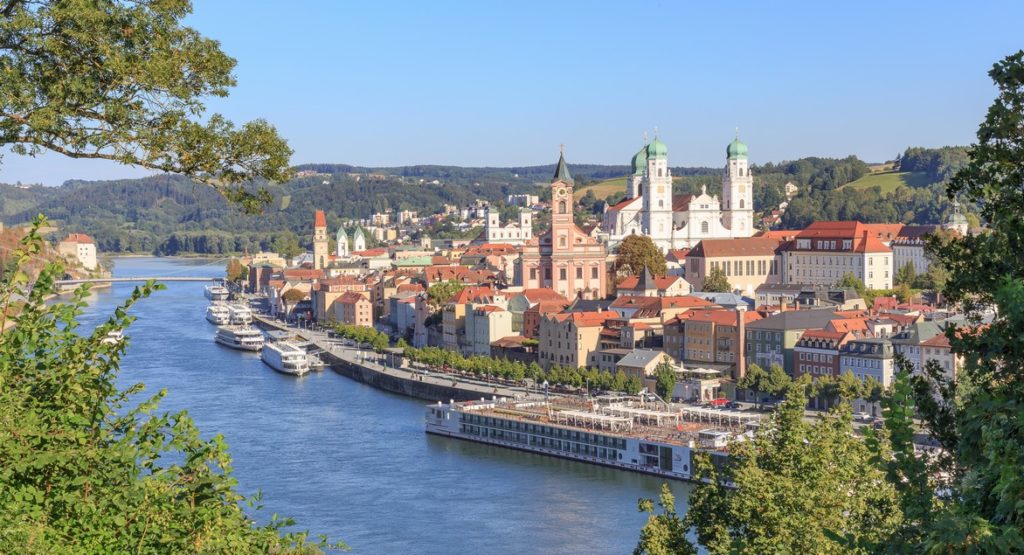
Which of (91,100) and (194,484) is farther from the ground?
(91,100)

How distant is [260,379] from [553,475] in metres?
9.42

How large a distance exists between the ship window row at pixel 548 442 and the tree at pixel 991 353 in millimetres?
12704

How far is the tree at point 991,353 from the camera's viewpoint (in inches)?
89.4

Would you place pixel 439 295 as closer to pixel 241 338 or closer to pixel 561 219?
pixel 561 219

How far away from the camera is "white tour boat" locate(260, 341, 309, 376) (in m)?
24.8

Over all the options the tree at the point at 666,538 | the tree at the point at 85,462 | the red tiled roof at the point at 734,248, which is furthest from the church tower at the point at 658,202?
the tree at the point at 85,462

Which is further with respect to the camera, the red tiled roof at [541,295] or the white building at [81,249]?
the white building at [81,249]

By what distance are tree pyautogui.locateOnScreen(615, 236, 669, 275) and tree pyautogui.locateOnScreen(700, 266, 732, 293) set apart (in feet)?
3.68

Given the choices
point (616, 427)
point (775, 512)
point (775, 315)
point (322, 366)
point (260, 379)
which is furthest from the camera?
point (322, 366)

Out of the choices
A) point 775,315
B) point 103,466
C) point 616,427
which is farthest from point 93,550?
point 775,315

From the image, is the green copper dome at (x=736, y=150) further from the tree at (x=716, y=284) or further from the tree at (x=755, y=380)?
the tree at (x=755, y=380)

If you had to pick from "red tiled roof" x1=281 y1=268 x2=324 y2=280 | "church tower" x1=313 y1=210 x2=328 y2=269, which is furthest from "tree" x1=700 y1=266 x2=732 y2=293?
"church tower" x1=313 y1=210 x2=328 y2=269

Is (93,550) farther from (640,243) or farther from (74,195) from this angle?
(74,195)

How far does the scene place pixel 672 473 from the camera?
1484 centimetres
